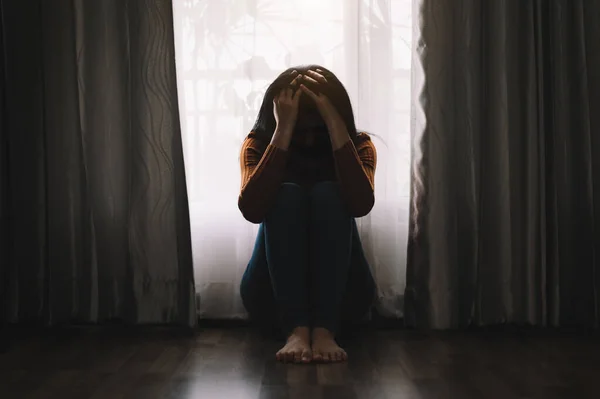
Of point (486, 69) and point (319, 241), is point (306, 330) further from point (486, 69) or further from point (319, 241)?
point (486, 69)

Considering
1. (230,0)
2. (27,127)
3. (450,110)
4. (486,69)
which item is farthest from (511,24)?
(27,127)

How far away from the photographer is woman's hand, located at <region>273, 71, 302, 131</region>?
196cm

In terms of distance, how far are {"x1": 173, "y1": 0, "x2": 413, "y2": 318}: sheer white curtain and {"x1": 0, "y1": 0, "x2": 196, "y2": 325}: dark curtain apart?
10cm

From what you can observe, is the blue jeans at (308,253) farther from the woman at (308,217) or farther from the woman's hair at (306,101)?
the woman's hair at (306,101)

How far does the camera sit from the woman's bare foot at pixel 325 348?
1.81 meters

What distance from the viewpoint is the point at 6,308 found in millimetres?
2340

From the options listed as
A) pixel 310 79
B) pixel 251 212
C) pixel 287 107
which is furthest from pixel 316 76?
pixel 251 212

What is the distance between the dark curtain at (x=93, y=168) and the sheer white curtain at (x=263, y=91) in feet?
0.34

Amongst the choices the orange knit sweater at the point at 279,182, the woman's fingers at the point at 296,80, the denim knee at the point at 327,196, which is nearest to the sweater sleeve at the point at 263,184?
the orange knit sweater at the point at 279,182

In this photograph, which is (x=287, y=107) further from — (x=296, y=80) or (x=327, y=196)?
(x=327, y=196)

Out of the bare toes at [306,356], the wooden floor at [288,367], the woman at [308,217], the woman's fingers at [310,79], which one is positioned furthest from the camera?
the woman's fingers at [310,79]

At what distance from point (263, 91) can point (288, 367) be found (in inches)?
38.0

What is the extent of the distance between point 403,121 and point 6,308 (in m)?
1.50

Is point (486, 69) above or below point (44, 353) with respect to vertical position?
above
